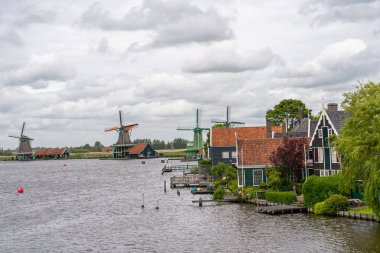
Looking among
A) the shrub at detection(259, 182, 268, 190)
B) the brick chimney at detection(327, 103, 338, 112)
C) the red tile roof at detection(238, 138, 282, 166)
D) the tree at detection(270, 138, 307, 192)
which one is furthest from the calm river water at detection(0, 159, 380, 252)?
the brick chimney at detection(327, 103, 338, 112)

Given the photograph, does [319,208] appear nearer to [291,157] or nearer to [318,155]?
[291,157]

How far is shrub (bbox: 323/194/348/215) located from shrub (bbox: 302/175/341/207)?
1265mm

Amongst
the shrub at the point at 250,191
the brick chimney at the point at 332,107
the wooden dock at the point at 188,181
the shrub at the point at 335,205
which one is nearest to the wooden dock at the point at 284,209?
the shrub at the point at 335,205

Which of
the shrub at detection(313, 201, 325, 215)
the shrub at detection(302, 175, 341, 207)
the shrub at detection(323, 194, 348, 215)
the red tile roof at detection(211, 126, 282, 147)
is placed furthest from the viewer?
the red tile roof at detection(211, 126, 282, 147)

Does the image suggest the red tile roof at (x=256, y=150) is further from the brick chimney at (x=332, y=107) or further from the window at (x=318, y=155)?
the brick chimney at (x=332, y=107)

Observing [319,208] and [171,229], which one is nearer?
[171,229]

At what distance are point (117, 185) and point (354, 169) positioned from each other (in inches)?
2631

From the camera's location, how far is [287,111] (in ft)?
393

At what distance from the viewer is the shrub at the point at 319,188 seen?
170 feet

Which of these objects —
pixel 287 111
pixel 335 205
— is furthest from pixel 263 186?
pixel 287 111

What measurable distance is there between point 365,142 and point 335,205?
11.8 m

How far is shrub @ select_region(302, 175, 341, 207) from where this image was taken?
170 ft

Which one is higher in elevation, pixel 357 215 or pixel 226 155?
pixel 226 155

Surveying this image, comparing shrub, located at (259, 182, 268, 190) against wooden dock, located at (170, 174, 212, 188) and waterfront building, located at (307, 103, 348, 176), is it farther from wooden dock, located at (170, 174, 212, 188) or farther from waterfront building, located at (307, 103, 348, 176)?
wooden dock, located at (170, 174, 212, 188)
